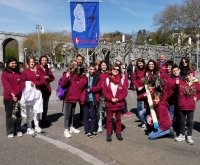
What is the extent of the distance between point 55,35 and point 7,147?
60.3m

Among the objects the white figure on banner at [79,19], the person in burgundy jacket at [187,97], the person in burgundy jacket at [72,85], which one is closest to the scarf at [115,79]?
the person in burgundy jacket at [72,85]

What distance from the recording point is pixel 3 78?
652 centimetres

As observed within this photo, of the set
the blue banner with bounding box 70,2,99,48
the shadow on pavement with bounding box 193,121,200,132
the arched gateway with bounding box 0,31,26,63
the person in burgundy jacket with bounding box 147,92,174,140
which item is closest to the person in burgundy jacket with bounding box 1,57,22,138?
Result: the blue banner with bounding box 70,2,99,48

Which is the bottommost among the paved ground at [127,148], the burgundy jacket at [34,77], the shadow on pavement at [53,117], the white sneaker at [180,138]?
the shadow on pavement at [53,117]

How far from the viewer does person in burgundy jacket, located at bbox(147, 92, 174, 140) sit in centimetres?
641

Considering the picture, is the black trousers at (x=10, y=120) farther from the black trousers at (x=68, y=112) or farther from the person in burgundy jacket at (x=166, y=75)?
the person in burgundy jacket at (x=166, y=75)

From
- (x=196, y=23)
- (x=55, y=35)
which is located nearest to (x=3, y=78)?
(x=196, y=23)

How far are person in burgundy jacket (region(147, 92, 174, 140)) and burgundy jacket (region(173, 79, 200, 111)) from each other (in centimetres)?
45

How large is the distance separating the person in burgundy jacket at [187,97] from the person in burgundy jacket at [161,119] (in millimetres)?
291

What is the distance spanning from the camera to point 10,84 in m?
6.52

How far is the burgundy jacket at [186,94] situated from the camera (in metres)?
6.06

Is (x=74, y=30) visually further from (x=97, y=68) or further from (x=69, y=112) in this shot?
(x=69, y=112)

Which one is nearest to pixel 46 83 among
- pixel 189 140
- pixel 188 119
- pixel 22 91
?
pixel 22 91

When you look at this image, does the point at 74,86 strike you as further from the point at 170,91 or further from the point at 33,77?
the point at 170,91
